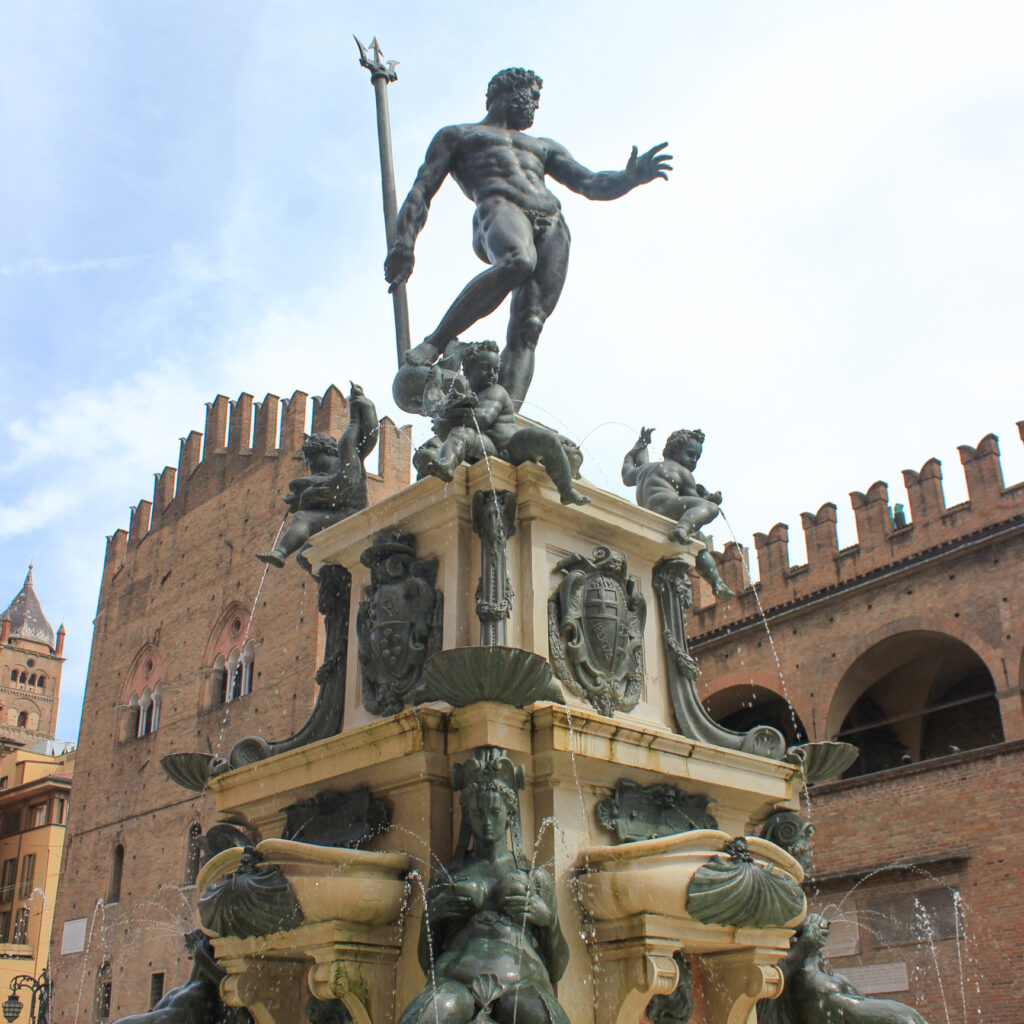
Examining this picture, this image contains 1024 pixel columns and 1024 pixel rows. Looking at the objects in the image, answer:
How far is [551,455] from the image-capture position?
15.2ft

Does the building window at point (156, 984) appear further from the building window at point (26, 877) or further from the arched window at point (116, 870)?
the building window at point (26, 877)

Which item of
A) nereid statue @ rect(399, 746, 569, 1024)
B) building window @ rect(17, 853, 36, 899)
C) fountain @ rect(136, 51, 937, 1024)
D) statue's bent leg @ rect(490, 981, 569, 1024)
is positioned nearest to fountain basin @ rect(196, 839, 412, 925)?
fountain @ rect(136, 51, 937, 1024)

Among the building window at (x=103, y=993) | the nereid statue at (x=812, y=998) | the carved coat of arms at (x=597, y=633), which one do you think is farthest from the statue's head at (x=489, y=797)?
the building window at (x=103, y=993)

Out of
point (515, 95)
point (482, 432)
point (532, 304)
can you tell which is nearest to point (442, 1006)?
point (482, 432)

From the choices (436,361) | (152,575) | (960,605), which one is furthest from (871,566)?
(152,575)

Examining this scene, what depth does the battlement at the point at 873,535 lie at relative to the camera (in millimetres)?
20375

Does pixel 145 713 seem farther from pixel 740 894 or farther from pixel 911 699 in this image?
pixel 740 894

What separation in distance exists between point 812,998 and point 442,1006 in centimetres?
181

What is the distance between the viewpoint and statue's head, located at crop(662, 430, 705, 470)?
576 centimetres

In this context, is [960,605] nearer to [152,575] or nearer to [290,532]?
[290,532]

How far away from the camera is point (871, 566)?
857 inches

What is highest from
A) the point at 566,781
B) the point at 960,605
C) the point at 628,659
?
the point at 960,605

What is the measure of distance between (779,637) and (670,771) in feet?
63.7

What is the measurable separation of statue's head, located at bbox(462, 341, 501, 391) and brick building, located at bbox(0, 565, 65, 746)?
7479 cm
